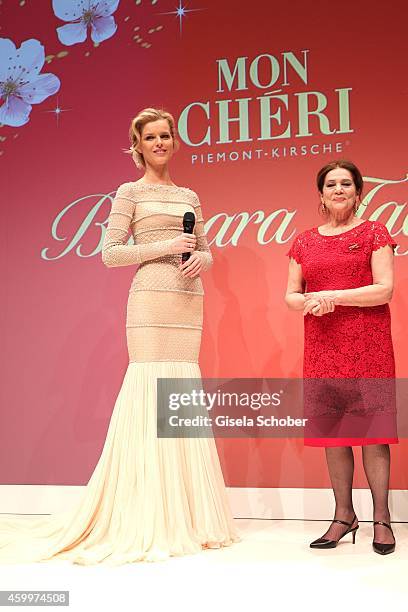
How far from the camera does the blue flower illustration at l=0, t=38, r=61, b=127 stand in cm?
428

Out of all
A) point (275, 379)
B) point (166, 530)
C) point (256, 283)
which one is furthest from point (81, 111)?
point (166, 530)

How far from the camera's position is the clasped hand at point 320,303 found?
3029 millimetres

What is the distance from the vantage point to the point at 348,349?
3.12m

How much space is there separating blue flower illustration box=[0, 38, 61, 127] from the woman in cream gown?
4.06 ft

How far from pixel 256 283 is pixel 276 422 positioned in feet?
2.42

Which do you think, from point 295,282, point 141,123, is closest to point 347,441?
point 295,282

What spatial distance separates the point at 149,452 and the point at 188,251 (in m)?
0.84

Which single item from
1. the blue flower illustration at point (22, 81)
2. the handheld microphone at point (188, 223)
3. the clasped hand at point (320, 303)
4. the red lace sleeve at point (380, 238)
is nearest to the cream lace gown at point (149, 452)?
the handheld microphone at point (188, 223)

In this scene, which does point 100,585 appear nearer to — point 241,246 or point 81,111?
point 241,246

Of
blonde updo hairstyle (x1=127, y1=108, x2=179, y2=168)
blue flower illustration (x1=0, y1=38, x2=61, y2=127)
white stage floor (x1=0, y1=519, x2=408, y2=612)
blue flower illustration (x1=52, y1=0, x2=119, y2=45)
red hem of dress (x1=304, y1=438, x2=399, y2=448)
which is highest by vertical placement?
blue flower illustration (x1=52, y1=0, x2=119, y2=45)

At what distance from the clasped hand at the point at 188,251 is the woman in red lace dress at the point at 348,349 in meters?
0.44

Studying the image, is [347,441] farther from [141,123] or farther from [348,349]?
[141,123]

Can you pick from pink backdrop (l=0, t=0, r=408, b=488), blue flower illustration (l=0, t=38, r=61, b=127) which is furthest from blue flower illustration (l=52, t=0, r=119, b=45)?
blue flower illustration (l=0, t=38, r=61, b=127)

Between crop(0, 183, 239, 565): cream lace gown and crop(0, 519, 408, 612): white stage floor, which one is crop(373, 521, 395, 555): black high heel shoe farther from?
crop(0, 183, 239, 565): cream lace gown
